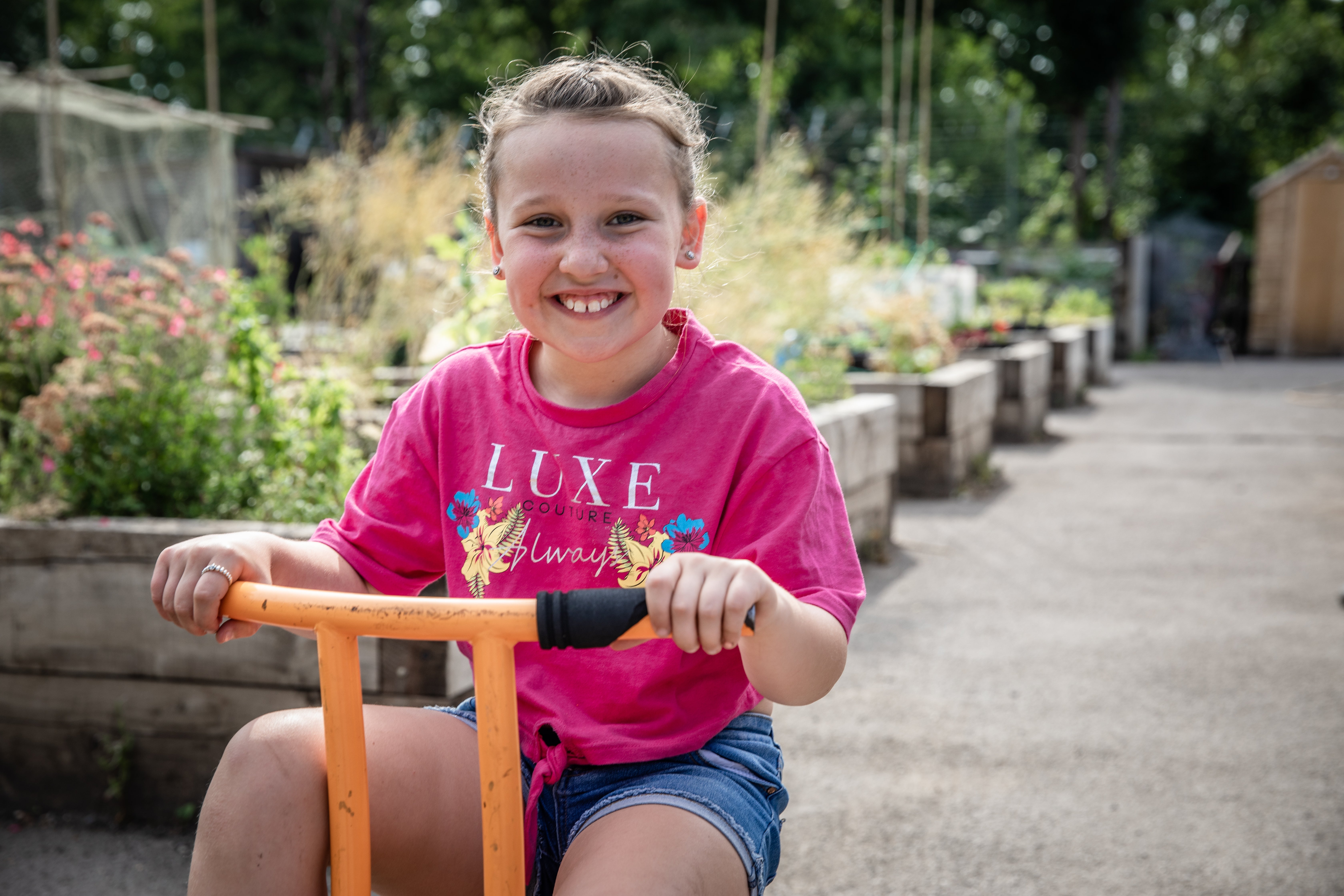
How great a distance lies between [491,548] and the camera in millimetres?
1511

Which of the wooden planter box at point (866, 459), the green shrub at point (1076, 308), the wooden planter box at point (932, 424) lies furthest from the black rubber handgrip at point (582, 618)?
the green shrub at point (1076, 308)

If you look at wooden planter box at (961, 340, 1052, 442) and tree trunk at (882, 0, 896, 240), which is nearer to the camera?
wooden planter box at (961, 340, 1052, 442)

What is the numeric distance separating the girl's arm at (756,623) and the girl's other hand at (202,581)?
51 centimetres

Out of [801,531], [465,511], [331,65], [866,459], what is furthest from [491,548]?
[331,65]

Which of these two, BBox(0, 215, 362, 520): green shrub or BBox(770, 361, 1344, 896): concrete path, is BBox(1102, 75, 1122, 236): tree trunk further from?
BBox(0, 215, 362, 520): green shrub

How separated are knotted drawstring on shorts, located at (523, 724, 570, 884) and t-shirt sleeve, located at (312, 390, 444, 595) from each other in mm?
333

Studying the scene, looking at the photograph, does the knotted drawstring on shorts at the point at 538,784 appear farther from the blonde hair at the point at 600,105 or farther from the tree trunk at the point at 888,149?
the tree trunk at the point at 888,149

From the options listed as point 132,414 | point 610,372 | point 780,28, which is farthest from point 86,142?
point 780,28

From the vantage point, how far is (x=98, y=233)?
6145 mm

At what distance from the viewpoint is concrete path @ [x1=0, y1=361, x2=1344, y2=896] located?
2.38m

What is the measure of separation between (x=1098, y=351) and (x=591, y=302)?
12135mm

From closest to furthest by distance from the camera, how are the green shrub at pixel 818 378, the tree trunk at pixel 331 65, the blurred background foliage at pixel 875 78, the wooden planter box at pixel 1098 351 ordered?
the green shrub at pixel 818 378
the wooden planter box at pixel 1098 351
the blurred background foliage at pixel 875 78
the tree trunk at pixel 331 65

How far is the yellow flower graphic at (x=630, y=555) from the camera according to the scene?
4.79ft

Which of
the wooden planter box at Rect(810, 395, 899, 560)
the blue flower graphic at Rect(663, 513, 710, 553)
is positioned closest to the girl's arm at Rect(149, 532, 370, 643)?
the blue flower graphic at Rect(663, 513, 710, 553)
